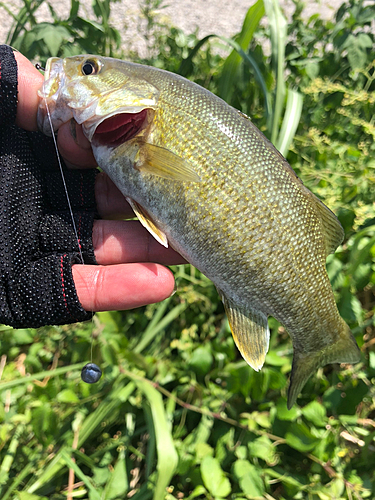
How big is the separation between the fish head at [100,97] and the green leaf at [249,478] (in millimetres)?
1825

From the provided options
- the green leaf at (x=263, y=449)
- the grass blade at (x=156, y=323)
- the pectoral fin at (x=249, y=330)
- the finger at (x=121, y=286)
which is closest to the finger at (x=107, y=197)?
the finger at (x=121, y=286)

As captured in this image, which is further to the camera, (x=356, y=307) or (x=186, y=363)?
(x=186, y=363)

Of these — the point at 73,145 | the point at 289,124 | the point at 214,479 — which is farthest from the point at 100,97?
the point at 214,479

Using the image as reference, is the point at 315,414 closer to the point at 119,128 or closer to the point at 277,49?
the point at 119,128

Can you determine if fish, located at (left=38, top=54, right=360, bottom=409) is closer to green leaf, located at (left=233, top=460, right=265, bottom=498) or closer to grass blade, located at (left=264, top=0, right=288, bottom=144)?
green leaf, located at (left=233, top=460, right=265, bottom=498)

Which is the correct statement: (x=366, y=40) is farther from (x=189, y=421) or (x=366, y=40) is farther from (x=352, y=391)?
(x=189, y=421)

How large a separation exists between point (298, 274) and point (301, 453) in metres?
1.28

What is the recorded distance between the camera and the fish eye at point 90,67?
5.95ft

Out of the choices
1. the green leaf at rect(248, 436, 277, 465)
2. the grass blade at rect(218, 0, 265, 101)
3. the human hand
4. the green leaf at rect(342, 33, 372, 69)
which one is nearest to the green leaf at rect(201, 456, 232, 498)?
the green leaf at rect(248, 436, 277, 465)

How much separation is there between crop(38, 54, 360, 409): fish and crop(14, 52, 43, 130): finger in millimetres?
A: 96

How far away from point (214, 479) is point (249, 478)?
19 centimetres

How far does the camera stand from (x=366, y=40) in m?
3.38

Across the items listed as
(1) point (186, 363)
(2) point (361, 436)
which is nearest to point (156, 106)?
(1) point (186, 363)

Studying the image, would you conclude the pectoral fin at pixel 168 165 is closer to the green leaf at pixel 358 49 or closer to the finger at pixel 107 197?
the finger at pixel 107 197
